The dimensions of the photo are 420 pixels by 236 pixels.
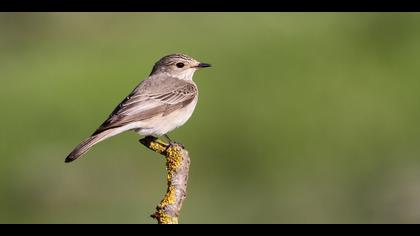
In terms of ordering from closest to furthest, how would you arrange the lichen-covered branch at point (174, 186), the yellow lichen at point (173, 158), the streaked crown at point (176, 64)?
1. the lichen-covered branch at point (174, 186)
2. the yellow lichen at point (173, 158)
3. the streaked crown at point (176, 64)

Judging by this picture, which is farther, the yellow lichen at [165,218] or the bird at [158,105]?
the bird at [158,105]

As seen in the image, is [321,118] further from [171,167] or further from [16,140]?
[171,167]

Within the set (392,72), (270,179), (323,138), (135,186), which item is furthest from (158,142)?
(392,72)

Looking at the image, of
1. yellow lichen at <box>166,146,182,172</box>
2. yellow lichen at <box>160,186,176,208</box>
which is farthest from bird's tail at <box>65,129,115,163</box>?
yellow lichen at <box>160,186,176,208</box>

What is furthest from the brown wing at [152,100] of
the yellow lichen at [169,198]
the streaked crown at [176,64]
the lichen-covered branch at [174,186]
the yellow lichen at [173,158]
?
the yellow lichen at [169,198]

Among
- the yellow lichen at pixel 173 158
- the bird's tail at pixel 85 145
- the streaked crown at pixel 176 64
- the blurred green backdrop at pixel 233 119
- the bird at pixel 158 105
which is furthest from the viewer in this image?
the blurred green backdrop at pixel 233 119

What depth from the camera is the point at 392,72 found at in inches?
1056

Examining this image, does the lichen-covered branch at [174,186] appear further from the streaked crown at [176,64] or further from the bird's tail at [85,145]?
the streaked crown at [176,64]

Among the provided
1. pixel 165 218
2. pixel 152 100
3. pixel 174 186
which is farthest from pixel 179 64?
pixel 165 218

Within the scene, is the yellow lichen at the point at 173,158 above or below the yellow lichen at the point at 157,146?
below

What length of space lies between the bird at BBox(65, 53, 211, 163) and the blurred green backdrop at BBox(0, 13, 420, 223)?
566 centimetres

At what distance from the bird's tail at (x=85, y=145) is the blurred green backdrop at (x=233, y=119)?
23.6 ft

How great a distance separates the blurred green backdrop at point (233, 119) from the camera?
20.0 m

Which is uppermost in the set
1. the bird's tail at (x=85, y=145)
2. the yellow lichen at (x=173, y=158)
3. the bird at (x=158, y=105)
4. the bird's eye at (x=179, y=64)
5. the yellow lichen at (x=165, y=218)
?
the bird's eye at (x=179, y=64)
